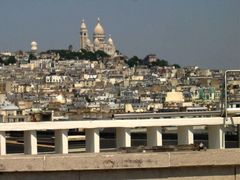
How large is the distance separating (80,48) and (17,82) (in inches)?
1865

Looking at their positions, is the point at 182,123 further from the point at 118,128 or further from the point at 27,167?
the point at 27,167

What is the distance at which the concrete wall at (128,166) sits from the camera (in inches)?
221

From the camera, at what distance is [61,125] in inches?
397

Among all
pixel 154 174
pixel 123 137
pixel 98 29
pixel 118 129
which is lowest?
pixel 154 174

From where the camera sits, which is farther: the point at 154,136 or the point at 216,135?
the point at 154,136

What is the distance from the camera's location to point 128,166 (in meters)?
5.61

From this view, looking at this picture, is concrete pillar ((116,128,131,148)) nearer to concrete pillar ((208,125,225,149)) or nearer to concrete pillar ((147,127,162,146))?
Answer: concrete pillar ((147,127,162,146))

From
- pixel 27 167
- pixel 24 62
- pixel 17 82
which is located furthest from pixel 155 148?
pixel 24 62

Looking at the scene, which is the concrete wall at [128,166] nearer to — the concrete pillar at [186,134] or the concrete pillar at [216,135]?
the concrete pillar at [216,135]

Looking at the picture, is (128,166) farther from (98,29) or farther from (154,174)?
(98,29)

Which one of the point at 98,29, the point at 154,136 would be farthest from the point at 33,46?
the point at 154,136

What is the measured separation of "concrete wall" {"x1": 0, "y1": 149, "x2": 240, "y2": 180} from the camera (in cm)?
561

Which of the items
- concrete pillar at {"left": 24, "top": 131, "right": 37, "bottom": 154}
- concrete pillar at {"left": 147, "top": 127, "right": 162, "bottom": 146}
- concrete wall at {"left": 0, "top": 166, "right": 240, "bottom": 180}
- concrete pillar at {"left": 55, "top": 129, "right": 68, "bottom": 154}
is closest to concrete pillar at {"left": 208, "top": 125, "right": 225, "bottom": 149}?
concrete pillar at {"left": 147, "top": 127, "right": 162, "bottom": 146}

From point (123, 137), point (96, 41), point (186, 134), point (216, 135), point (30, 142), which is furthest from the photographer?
point (96, 41)
